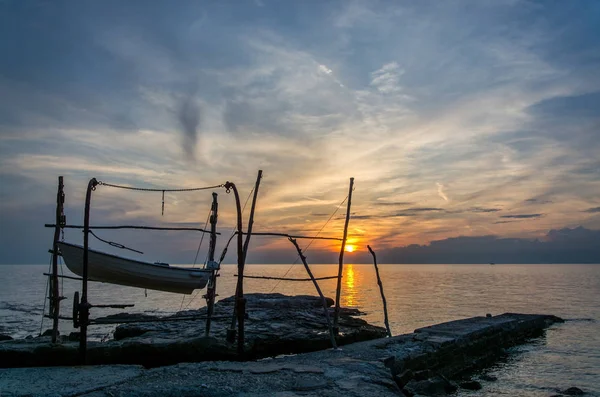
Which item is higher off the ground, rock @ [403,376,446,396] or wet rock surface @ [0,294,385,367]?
wet rock surface @ [0,294,385,367]

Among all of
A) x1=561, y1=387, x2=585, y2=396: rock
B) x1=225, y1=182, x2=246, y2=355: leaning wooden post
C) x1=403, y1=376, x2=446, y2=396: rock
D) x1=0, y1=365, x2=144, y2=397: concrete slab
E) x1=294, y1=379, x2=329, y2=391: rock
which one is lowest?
x1=561, y1=387, x2=585, y2=396: rock

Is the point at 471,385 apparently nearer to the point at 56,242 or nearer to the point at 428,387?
the point at 428,387

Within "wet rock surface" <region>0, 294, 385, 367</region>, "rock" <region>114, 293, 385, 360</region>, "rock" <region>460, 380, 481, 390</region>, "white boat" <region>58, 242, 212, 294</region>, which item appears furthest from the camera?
"rock" <region>114, 293, 385, 360</region>

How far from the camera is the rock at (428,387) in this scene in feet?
38.1

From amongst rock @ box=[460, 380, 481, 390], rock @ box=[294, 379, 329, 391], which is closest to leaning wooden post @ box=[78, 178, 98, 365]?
rock @ box=[294, 379, 329, 391]

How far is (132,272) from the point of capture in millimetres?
13117

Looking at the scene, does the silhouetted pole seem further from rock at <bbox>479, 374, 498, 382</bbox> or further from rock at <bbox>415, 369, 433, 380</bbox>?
rock at <bbox>479, 374, 498, 382</bbox>

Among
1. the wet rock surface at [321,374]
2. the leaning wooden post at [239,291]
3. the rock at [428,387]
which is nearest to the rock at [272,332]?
the leaning wooden post at [239,291]

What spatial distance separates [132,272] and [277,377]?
625 centimetres

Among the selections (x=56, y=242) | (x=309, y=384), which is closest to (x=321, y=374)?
(x=309, y=384)

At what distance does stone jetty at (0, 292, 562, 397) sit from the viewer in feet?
26.9

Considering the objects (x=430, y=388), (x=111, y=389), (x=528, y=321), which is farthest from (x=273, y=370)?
(x=528, y=321)

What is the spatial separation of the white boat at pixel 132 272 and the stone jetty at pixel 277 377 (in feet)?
9.55

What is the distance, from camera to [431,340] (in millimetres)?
15234
